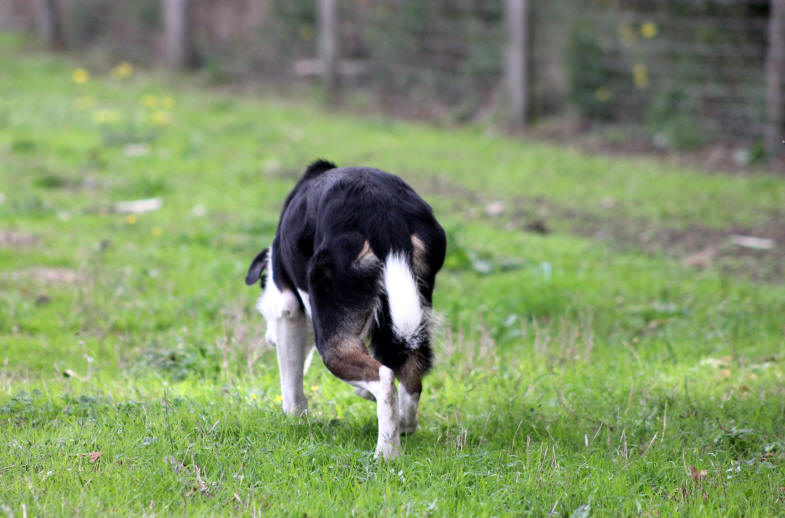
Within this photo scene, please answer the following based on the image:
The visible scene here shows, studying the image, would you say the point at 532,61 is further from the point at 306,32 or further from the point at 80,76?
the point at 80,76

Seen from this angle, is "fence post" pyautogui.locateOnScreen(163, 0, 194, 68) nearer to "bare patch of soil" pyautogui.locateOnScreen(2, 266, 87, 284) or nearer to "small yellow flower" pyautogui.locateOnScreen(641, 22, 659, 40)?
"small yellow flower" pyautogui.locateOnScreen(641, 22, 659, 40)

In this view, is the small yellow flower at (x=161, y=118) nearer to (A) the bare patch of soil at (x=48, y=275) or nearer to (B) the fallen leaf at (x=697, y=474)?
(A) the bare patch of soil at (x=48, y=275)

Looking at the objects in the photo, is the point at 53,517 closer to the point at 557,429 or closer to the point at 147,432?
the point at 147,432

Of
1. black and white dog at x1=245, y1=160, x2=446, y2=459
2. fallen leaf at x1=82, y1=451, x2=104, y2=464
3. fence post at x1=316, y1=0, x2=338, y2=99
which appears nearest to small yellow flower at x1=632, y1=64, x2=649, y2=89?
fence post at x1=316, y1=0, x2=338, y2=99

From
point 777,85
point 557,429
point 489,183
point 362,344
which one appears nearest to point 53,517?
point 362,344

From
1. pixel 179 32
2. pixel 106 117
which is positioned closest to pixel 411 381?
pixel 106 117

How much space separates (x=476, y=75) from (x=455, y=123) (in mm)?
958

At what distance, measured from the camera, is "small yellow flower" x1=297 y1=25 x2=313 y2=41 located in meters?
17.4

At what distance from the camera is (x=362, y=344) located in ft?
12.3

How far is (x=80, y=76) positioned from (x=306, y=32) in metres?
4.38

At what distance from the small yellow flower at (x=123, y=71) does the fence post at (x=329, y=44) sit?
3896 millimetres

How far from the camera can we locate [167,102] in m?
15.0

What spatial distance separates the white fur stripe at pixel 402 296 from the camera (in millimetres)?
3619

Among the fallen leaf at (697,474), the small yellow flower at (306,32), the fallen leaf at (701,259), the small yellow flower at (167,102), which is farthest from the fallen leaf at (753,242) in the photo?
the small yellow flower at (306,32)
